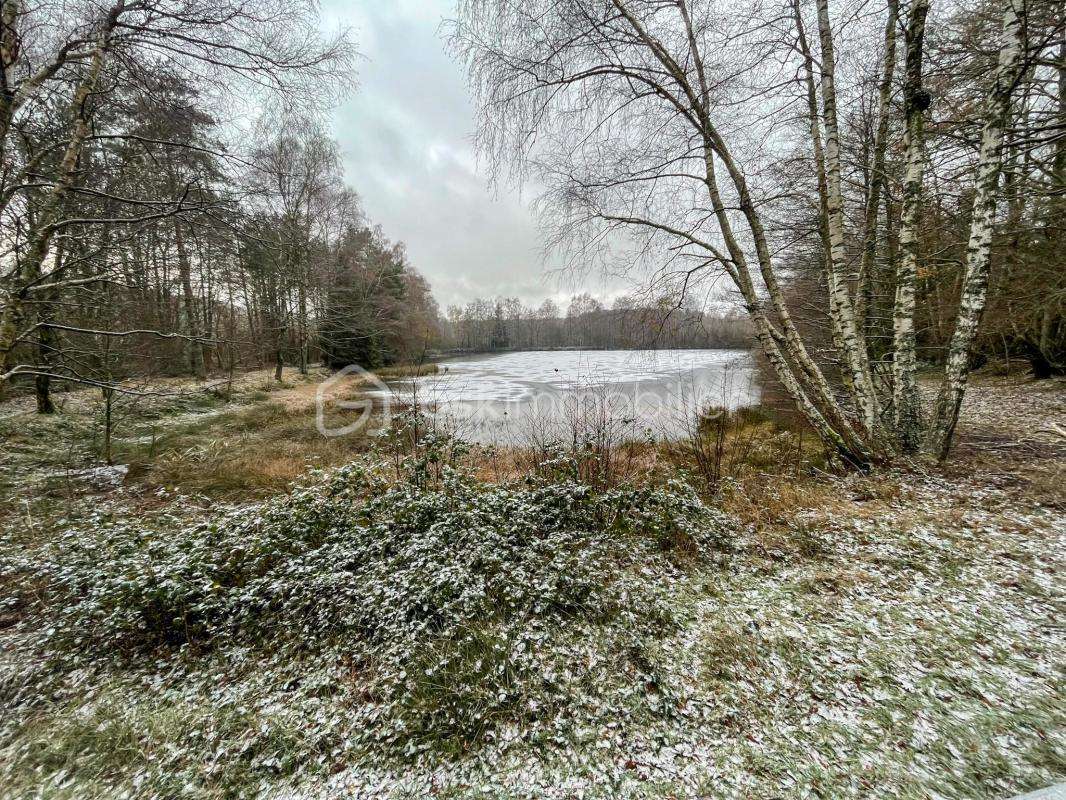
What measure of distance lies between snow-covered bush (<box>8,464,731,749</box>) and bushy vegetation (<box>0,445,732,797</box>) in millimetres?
13

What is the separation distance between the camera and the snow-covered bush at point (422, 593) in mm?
2254

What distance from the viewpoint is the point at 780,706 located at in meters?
2.01

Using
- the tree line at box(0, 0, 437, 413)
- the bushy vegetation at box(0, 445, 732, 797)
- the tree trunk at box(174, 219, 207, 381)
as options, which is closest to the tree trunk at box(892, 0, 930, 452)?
the bushy vegetation at box(0, 445, 732, 797)

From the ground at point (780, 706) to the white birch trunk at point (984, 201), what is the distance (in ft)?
5.07

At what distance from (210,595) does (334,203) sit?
21386mm

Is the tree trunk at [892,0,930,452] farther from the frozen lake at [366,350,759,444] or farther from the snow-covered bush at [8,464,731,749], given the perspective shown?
the snow-covered bush at [8,464,731,749]

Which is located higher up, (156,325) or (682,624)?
(156,325)

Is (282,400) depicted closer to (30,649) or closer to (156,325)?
(156,325)

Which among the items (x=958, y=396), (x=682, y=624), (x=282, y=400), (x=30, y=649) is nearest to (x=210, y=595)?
(x=30, y=649)

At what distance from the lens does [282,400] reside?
14.9 metres

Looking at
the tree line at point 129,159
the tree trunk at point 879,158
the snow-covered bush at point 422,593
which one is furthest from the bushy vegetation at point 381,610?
the tree trunk at point 879,158

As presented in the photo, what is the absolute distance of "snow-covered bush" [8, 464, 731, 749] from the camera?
225 cm

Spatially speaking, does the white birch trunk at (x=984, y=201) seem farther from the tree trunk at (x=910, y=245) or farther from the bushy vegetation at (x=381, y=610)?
the bushy vegetation at (x=381, y=610)

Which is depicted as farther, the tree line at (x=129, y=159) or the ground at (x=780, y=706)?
the tree line at (x=129, y=159)
